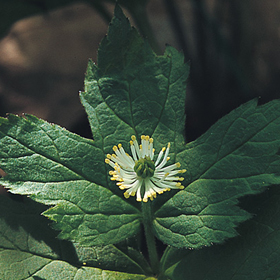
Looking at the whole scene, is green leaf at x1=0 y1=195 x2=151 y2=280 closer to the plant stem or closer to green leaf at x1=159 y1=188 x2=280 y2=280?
the plant stem

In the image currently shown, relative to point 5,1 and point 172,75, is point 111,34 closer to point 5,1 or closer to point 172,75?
point 172,75

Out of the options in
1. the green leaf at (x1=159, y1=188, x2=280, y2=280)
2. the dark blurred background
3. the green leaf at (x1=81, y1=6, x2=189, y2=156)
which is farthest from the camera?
the dark blurred background

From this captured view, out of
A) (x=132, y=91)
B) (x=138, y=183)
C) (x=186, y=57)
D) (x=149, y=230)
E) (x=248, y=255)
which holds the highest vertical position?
(x=186, y=57)

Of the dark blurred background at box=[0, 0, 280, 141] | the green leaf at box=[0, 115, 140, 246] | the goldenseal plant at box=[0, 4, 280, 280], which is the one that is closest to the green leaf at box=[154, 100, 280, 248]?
the goldenseal plant at box=[0, 4, 280, 280]

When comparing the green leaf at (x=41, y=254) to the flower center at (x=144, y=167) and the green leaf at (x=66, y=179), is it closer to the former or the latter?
the green leaf at (x=66, y=179)

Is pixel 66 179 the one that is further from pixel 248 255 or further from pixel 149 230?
pixel 248 255

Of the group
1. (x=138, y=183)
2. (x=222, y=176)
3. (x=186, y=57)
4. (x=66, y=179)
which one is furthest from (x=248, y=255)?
(x=186, y=57)

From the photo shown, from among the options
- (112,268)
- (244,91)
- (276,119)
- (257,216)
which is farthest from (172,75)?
(244,91)
